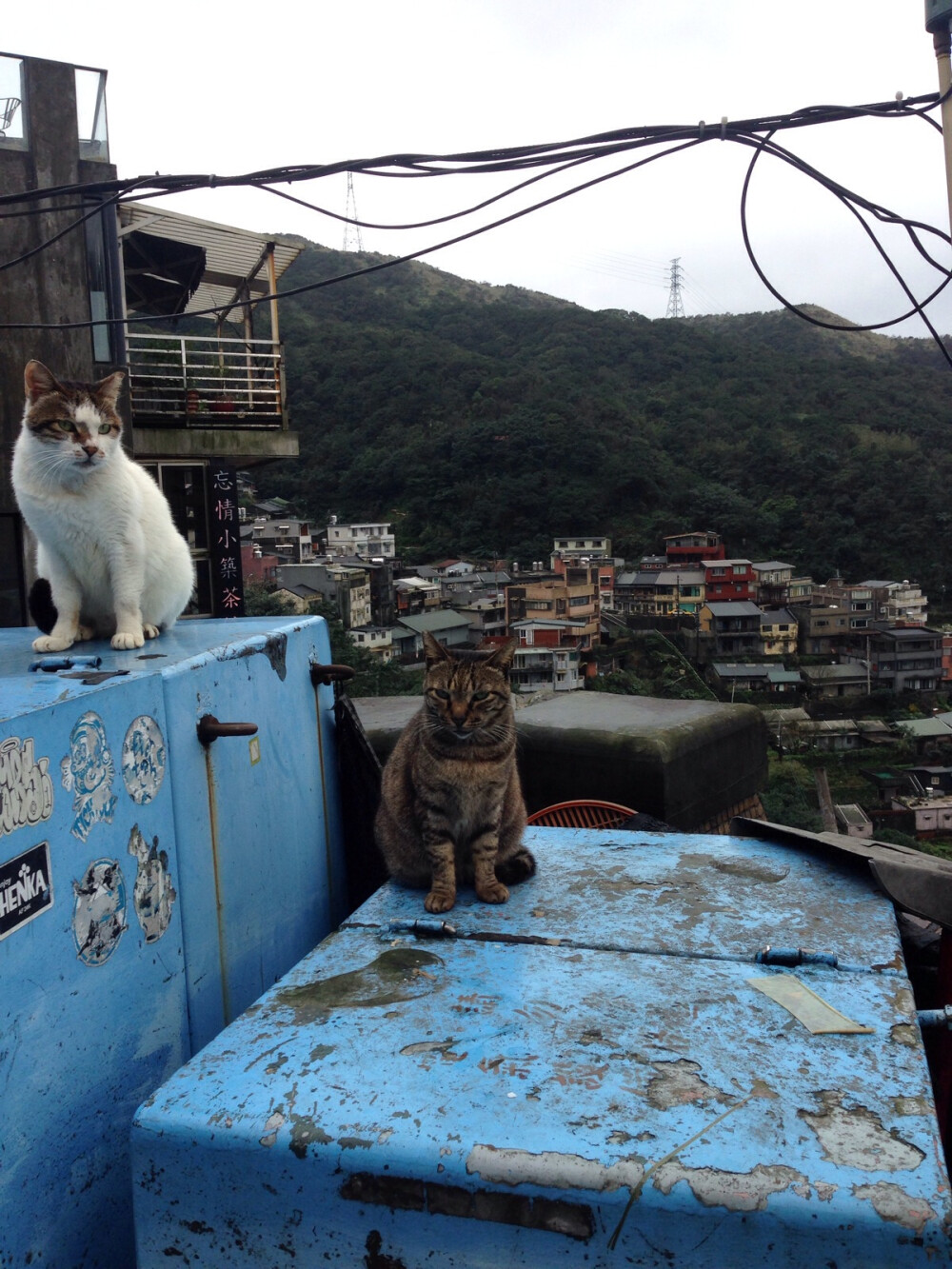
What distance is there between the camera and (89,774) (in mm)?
1194

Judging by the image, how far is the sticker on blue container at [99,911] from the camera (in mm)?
1160

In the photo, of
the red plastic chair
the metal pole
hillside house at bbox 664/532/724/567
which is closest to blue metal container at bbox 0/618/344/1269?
the red plastic chair

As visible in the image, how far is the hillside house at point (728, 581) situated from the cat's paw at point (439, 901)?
68.0 ft

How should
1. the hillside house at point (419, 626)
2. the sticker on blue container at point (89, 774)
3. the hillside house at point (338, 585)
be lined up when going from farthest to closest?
the hillside house at point (338, 585) < the hillside house at point (419, 626) < the sticker on blue container at point (89, 774)

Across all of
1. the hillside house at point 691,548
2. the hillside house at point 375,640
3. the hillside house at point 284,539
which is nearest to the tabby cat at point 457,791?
the hillside house at point 375,640

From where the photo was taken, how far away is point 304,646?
208cm

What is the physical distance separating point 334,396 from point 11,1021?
2459 centimetres

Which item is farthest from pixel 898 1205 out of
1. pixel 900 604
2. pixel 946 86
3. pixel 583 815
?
pixel 900 604

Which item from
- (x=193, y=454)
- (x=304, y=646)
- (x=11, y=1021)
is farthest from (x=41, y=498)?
(x=193, y=454)

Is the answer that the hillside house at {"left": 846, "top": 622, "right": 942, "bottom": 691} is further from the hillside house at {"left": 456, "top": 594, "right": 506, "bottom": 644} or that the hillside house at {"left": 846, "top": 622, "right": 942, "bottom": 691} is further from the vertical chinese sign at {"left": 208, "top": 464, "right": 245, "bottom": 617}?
the vertical chinese sign at {"left": 208, "top": 464, "right": 245, "bottom": 617}

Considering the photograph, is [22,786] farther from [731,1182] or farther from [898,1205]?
[898,1205]

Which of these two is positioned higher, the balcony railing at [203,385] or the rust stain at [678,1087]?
the balcony railing at [203,385]

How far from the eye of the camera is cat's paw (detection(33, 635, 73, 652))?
1.85 meters

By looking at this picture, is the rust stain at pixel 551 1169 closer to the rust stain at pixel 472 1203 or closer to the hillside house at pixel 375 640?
the rust stain at pixel 472 1203
